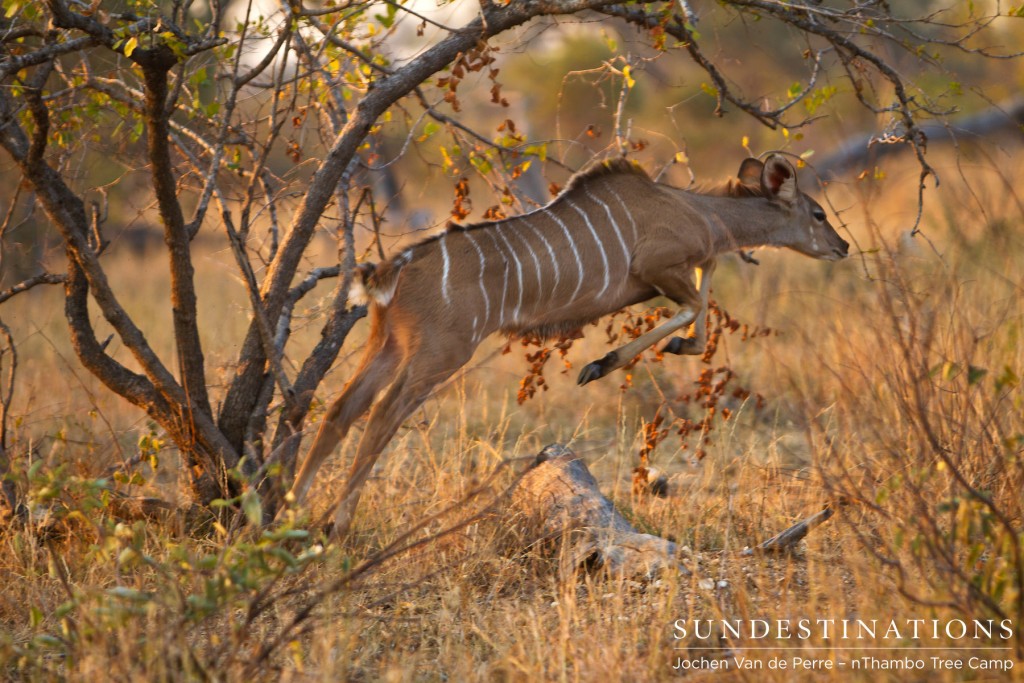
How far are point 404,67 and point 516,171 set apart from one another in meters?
0.81

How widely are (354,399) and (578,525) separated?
3.63ft

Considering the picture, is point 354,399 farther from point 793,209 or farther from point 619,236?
point 793,209

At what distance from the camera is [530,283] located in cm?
464

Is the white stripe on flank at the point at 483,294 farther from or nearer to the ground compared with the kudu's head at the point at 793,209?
nearer to the ground

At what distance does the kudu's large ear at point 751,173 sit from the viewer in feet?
18.5

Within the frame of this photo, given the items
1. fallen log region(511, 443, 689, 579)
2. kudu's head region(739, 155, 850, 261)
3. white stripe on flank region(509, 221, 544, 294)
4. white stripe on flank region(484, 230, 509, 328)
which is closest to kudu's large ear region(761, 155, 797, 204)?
kudu's head region(739, 155, 850, 261)

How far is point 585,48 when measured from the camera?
20266 mm

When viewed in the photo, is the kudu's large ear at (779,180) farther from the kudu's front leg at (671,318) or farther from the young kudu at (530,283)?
the kudu's front leg at (671,318)

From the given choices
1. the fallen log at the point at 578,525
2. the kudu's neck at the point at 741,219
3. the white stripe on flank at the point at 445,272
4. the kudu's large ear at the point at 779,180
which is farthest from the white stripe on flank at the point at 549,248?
the kudu's large ear at the point at 779,180

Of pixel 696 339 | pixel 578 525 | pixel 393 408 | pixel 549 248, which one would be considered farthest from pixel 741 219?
pixel 393 408

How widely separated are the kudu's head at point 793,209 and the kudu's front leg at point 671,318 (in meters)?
0.88

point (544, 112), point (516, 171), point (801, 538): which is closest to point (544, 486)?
point (801, 538)

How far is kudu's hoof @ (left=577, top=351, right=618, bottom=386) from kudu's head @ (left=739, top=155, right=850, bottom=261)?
1.41 m

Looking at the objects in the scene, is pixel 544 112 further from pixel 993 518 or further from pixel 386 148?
pixel 993 518
